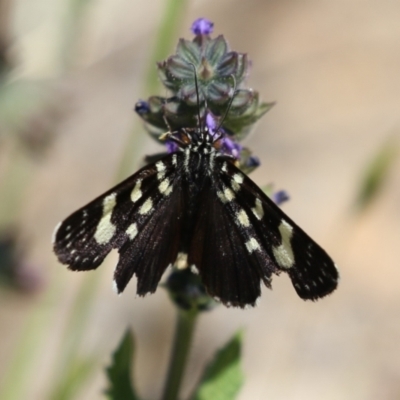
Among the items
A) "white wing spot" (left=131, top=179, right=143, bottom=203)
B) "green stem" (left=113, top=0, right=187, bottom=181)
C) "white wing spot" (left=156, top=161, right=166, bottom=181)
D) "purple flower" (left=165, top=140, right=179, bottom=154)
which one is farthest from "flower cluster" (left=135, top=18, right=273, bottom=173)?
"green stem" (left=113, top=0, right=187, bottom=181)

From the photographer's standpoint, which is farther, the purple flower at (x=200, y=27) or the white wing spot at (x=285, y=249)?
the purple flower at (x=200, y=27)

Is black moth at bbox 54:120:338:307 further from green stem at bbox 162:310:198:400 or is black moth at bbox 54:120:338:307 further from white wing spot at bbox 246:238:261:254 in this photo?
green stem at bbox 162:310:198:400

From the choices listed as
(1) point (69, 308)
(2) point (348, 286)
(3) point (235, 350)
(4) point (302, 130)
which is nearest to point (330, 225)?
(2) point (348, 286)

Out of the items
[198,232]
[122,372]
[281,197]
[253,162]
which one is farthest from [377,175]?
[122,372]

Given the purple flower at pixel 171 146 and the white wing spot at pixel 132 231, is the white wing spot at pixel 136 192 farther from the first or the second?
the purple flower at pixel 171 146

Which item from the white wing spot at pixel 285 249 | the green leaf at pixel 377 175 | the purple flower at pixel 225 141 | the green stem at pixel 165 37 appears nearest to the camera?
the white wing spot at pixel 285 249

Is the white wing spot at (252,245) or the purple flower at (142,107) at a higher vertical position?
the purple flower at (142,107)

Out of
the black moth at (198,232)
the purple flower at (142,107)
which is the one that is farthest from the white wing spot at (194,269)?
the purple flower at (142,107)
